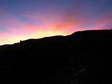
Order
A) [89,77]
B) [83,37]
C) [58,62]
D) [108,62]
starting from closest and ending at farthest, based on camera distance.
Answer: [89,77]
[108,62]
[58,62]
[83,37]

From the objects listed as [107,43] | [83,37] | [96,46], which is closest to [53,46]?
[83,37]

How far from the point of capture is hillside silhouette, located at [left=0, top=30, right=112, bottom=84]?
60.8 ft

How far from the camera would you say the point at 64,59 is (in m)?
20.7

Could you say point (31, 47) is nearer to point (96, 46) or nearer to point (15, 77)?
point (15, 77)

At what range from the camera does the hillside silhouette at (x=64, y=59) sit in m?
18.5

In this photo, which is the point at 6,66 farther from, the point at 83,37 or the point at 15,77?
the point at 83,37

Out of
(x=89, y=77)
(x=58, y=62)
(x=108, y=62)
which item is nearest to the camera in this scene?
(x=89, y=77)

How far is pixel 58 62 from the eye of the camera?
2094 centimetres

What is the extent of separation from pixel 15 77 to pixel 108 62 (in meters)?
13.2

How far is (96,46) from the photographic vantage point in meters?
21.0

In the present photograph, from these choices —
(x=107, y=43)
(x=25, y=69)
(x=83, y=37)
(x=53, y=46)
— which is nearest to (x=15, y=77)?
(x=25, y=69)

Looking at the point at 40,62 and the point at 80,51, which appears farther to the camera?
the point at 40,62

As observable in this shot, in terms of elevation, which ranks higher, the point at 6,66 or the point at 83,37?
the point at 83,37

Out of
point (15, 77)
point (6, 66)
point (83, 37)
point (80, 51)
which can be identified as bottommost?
point (15, 77)
